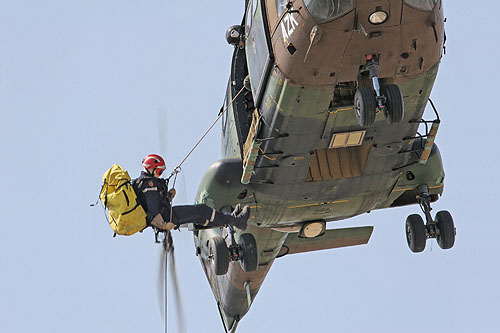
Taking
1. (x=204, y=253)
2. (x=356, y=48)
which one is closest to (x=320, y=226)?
(x=204, y=253)

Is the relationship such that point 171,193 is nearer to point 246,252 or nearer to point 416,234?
point 246,252

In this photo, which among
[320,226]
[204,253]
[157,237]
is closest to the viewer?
[157,237]

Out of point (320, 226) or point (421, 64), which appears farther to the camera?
point (320, 226)

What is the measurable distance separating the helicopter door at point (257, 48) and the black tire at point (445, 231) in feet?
14.1

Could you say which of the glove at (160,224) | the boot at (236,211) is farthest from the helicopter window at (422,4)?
the glove at (160,224)

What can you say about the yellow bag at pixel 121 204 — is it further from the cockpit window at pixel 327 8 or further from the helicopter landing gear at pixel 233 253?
the cockpit window at pixel 327 8

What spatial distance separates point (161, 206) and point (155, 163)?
0.73 meters

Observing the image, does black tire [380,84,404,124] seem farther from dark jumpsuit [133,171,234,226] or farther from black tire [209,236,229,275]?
black tire [209,236,229,275]

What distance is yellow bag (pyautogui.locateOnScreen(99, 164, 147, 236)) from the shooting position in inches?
855

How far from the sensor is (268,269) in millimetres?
29109

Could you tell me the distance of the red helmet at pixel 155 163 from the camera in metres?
22.2

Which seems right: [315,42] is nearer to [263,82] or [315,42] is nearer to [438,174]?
[263,82]

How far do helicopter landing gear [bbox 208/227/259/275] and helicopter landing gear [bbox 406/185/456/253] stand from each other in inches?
116

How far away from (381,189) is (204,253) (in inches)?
205
